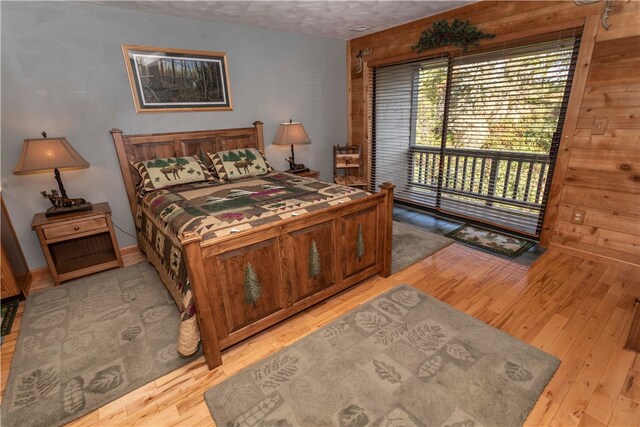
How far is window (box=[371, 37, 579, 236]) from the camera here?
2.87 meters

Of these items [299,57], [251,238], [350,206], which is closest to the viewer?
[251,238]

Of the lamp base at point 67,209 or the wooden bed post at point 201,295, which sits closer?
the wooden bed post at point 201,295

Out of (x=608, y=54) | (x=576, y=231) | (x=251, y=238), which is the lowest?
(x=576, y=231)

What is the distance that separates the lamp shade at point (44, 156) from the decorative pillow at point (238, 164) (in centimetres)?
121

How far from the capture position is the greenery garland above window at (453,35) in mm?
3143

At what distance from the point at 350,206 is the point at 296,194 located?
49 centimetres

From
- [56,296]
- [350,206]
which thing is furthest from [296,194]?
[56,296]

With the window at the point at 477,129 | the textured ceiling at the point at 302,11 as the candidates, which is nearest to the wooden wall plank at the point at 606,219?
the window at the point at 477,129

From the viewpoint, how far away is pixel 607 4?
92.1 inches

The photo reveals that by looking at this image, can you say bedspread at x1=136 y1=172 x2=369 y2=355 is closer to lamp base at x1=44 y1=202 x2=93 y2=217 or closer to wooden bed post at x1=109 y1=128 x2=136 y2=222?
wooden bed post at x1=109 y1=128 x2=136 y2=222

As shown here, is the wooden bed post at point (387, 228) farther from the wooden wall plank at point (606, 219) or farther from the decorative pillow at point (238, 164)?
the wooden wall plank at point (606, 219)

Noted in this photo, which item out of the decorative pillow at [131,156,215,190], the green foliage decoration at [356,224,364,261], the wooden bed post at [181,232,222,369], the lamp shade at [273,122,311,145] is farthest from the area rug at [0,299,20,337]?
the lamp shade at [273,122,311,145]

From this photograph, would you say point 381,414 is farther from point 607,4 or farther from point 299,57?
point 299,57

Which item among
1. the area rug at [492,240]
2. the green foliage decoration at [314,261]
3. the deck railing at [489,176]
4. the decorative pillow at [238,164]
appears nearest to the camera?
the green foliage decoration at [314,261]
